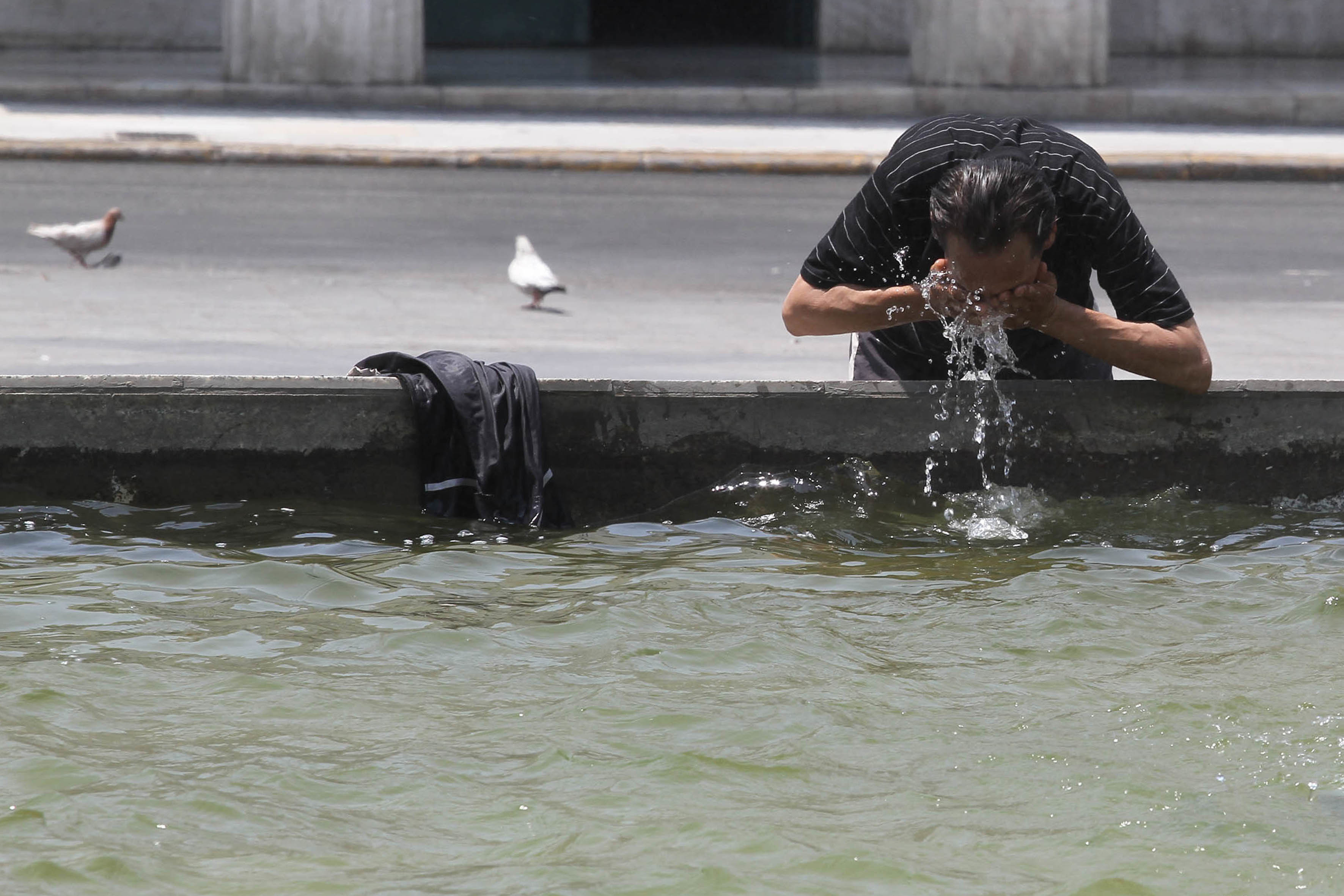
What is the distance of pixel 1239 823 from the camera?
3170mm

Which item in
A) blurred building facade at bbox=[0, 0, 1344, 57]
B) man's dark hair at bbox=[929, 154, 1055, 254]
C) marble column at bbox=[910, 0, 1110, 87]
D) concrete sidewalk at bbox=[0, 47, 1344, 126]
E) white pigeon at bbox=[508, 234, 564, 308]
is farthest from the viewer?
blurred building facade at bbox=[0, 0, 1344, 57]

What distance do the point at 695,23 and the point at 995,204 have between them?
25725 millimetres

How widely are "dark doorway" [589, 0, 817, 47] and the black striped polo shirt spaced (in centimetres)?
2166

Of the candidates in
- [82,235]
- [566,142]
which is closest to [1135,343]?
[82,235]

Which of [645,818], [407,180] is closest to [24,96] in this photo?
[407,180]

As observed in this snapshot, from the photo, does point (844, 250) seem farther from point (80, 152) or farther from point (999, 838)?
point (80, 152)

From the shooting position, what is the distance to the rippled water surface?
119 inches

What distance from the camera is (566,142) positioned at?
54.2ft

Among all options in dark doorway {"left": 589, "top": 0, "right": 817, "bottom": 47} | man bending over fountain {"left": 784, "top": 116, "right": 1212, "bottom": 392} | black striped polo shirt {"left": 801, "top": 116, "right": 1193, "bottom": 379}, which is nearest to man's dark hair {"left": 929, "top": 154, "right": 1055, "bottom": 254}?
man bending over fountain {"left": 784, "top": 116, "right": 1212, "bottom": 392}

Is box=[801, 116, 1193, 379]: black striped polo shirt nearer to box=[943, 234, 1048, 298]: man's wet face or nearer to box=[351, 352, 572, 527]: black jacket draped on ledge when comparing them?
box=[943, 234, 1048, 298]: man's wet face

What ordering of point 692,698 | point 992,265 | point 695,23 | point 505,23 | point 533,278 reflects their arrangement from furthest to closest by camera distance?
point 695,23 < point 505,23 < point 533,278 < point 992,265 < point 692,698

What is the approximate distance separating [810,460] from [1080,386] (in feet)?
2.77

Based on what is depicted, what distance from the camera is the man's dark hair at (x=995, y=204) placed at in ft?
14.4

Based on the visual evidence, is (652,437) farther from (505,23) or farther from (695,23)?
(695,23)
